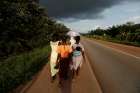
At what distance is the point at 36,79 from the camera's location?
14.8m

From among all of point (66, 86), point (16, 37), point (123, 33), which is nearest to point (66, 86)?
Result: point (66, 86)

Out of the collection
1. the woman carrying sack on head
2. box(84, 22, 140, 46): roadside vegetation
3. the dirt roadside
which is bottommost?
box(84, 22, 140, 46): roadside vegetation

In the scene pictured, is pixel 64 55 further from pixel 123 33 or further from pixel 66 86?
pixel 123 33

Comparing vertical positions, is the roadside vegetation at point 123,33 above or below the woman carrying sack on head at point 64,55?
below

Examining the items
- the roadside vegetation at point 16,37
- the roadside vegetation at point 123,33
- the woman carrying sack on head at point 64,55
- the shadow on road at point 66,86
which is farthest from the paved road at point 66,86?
the roadside vegetation at point 123,33

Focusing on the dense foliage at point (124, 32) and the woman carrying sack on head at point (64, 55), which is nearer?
the woman carrying sack on head at point (64, 55)

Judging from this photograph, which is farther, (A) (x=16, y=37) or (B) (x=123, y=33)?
(B) (x=123, y=33)

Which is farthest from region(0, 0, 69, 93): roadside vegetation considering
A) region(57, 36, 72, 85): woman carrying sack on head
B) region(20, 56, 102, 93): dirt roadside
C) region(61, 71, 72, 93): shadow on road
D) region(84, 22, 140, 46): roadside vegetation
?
region(84, 22, 140, 46): roadside vegetation

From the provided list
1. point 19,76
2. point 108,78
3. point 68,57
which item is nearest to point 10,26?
point 19,76

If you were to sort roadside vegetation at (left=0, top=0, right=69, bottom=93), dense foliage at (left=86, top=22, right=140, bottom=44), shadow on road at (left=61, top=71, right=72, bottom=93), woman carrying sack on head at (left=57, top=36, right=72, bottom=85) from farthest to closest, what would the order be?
dense foliage at (left=86, top=22, right=140, bottom=44)
roadside vegetation at (left=0, top=0, right=69, bottom=93)
shadow on road at (left=61, top=71, right=72, bottom=93)
woman carrying sack on head at (left=57, top=36, right=72, bottom=85)

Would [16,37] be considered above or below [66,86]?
above

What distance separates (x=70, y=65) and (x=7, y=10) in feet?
37.3

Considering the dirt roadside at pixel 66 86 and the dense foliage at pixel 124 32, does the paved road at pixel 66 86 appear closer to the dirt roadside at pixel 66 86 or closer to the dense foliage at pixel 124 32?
the dirt roadside at pixel 66 86

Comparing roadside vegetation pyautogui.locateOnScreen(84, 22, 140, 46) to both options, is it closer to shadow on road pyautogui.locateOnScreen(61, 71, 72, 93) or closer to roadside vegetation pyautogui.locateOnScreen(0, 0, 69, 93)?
roadside vegetation pyautogui.locateOnScreen(0, 0, 69, 93)
